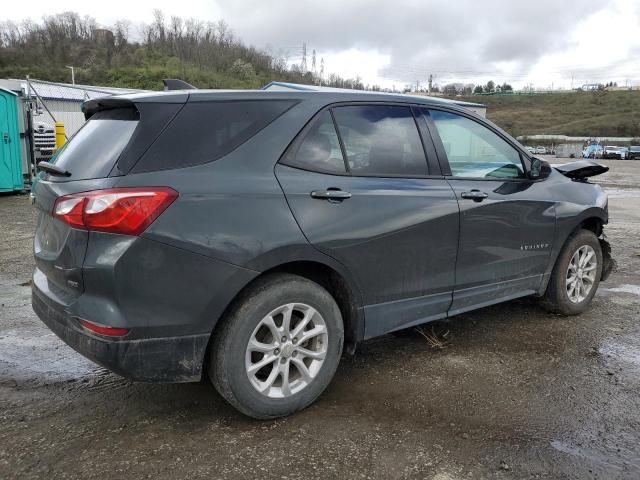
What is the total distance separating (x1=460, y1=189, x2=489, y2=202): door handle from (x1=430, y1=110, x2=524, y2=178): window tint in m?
0.14

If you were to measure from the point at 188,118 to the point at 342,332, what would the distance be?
141 cm

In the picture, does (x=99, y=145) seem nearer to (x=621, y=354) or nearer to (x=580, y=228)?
(x=621, y=354)

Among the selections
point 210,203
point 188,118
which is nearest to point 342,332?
point 210,203

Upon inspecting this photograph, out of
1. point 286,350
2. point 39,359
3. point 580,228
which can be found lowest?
point 39,359

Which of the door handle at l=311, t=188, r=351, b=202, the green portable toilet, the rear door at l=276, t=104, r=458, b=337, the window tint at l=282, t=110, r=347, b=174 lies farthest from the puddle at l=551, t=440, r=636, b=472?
the green portable toilet

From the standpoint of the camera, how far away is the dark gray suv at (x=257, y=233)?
248 centimetres

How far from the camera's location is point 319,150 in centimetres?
301

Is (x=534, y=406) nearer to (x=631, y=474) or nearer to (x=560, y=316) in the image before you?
(x=631, y=474)

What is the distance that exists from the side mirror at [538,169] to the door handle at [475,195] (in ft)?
2.35

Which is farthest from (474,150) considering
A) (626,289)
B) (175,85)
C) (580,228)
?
(626,289)

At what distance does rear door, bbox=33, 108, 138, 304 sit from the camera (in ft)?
8.31

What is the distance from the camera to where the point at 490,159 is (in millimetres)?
3992

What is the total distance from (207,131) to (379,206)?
103 cm

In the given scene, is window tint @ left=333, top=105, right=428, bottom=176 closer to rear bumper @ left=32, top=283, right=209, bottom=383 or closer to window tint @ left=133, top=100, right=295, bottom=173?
window tint @ left=133, top=100, right=295, bottom=173
